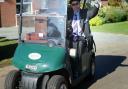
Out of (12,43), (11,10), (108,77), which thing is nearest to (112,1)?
(11,10)

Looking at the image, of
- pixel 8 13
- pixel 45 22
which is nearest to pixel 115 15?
pixel 8 13

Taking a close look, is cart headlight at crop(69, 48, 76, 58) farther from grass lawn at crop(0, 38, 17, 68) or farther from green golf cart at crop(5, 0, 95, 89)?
grass lawn at crop(0, 38, 17, 68)

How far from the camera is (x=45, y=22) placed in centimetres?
796

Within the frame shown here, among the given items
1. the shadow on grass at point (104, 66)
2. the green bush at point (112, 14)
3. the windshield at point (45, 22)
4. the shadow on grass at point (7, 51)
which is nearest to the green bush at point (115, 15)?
the green bush at point (112, 14)

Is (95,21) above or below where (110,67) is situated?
above

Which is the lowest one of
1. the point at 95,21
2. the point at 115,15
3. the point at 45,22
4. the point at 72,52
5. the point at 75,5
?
the point at 95,21

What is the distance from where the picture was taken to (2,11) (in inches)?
1022

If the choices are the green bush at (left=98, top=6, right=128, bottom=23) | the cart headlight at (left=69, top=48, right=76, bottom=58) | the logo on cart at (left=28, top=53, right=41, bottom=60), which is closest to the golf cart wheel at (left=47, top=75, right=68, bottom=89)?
the logo on cart at (left=28, top=53, right=41, bottom=60)

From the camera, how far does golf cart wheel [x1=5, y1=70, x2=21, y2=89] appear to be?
748cm

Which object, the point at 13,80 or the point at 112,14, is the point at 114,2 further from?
the point at 13,80

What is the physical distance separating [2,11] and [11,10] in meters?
0.80

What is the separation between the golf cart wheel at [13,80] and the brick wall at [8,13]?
719 inches

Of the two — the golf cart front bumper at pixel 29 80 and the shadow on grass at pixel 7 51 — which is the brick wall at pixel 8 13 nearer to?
the shadow on grass at pixel 7 51

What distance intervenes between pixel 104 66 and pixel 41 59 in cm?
434
